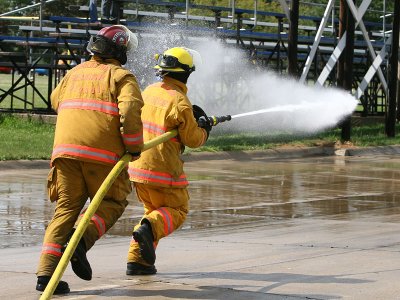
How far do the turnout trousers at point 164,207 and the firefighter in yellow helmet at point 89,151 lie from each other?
539mm

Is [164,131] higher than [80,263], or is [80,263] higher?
[164,131]

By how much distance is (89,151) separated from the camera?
7.48 m

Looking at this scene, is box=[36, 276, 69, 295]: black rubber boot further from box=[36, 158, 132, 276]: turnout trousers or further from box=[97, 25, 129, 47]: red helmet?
box=[97, 25, 129, 47]: red helmet

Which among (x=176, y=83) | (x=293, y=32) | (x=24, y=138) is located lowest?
(x=24, y=138)

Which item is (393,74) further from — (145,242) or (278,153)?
(145,242)

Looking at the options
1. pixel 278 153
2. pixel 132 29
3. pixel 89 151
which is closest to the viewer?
pixel 89 151

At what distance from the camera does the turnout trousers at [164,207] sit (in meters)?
8.16

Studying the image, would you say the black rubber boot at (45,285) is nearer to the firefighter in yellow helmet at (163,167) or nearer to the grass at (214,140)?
the firefighter in yellow helmet at (163,167)

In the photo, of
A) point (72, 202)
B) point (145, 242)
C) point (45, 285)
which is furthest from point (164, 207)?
point (45, 285)

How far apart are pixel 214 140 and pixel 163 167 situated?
44.0 ft

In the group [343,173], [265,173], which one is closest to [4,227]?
[265,173]

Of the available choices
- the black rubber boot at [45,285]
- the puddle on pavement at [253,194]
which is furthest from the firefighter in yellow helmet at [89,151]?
the puddle on pavement at [253,194]

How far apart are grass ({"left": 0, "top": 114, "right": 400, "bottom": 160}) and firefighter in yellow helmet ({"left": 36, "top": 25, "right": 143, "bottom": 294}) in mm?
9243

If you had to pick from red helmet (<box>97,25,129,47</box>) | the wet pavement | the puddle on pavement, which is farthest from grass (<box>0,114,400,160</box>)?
red helmet (<box>97,25,129,47</box>)
